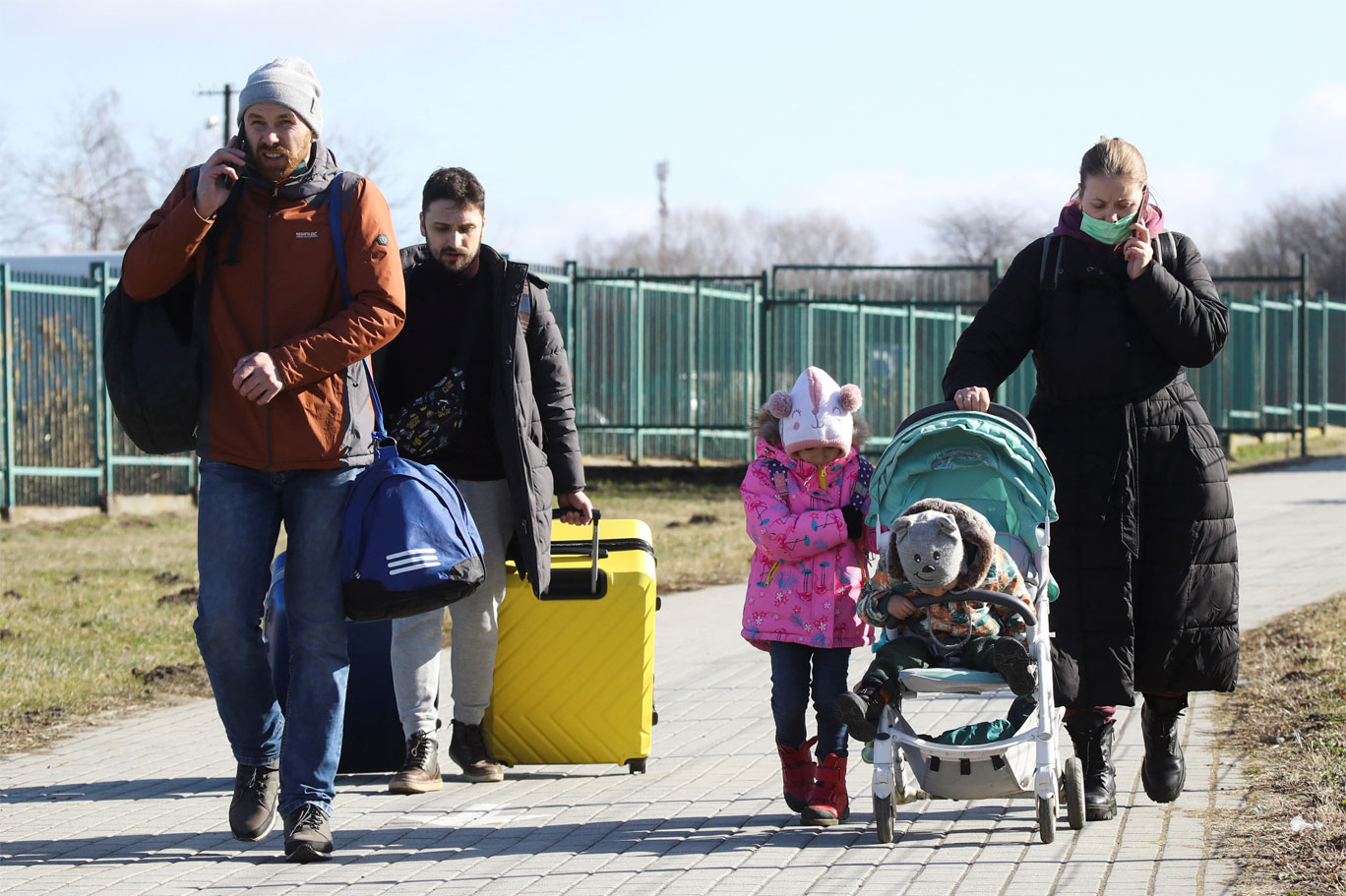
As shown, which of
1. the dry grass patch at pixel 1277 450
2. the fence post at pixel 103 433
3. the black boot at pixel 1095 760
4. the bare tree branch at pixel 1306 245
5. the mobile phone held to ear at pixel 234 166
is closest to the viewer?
the mobile phone held to ear at pixel 234 166

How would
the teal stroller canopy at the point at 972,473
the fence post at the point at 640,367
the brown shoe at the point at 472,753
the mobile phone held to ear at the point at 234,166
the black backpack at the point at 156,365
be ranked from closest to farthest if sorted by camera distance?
the mobile phone held to ear at the point at 234,166 → the black backpack at the point at 156,365 → the teal stroller canopy at the point at 972,473 → the brown shoe at the point at 472,753 → the fence post at the point at 640,367

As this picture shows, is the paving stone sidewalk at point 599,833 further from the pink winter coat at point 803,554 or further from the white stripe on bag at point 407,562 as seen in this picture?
the white stripe on bag at point 407,562

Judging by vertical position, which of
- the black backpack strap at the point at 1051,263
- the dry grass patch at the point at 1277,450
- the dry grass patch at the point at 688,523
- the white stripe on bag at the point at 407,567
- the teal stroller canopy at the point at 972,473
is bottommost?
the dry grass patch at the point at 688,523

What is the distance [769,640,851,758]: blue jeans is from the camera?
17.3 feet

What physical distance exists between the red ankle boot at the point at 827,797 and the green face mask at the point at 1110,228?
5.79 ft

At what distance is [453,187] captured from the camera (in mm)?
5754

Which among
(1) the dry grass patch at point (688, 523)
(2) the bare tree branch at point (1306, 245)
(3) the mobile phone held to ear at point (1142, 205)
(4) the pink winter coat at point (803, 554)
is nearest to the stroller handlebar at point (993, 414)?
(4) the pink winter coat at point (803, 554)

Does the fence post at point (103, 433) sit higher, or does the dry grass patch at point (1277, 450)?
the fence post at point (103, 433)

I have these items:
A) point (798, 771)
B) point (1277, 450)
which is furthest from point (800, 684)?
point (1277, 450)

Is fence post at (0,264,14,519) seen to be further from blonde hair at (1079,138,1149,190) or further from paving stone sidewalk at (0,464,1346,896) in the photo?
blonde hair at (1079,138,1149,190)

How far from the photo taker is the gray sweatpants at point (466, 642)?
574 centimetres

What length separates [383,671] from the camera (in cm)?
597

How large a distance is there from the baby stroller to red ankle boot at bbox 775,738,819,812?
0.32m

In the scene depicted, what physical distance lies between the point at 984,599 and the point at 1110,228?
1221 mm
